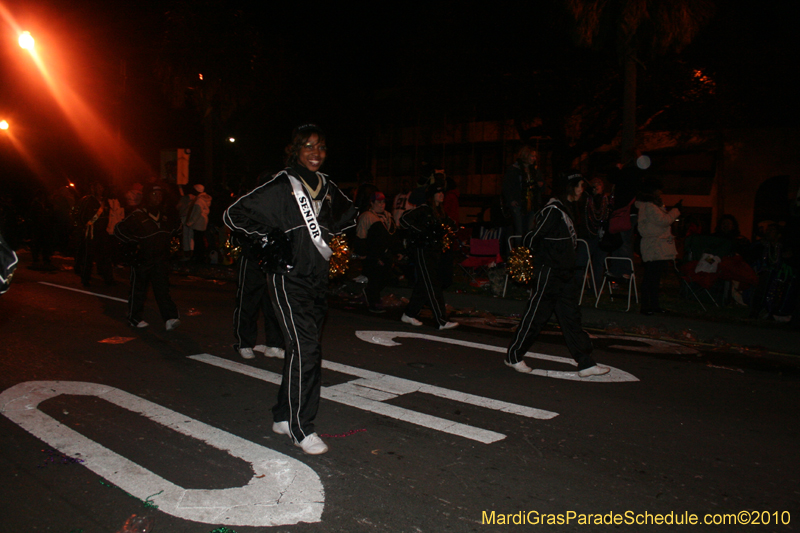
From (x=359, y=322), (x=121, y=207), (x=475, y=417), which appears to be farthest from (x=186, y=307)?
(x=475, y=417)

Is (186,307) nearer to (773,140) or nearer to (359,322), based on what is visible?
(359,322)

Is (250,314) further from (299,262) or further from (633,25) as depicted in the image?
(633,25)

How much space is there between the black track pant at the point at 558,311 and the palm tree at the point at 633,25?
857 centimetres

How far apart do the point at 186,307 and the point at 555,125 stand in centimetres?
1532

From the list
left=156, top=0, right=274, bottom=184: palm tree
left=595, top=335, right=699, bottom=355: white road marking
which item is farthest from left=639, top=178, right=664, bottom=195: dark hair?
left=156, top=0, right=274, bottom=184: palm tree

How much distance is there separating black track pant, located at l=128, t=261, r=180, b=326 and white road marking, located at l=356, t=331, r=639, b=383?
98.6 inches

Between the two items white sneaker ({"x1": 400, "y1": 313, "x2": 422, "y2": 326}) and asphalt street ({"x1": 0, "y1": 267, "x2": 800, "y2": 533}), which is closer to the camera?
asphalt street ({"x1": 0, "y1": 267, "x2": 800, "y2": 533})

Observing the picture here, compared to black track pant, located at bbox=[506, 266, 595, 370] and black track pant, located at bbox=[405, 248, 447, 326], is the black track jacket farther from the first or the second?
black track pant, located at bbox=[405, 248, 447, 326]

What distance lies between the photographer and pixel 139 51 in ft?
81.8

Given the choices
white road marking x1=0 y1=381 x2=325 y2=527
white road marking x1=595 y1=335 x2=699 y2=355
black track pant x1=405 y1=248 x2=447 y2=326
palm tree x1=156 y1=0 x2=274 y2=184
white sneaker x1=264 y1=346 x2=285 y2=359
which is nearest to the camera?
white road marking x1=0 y1=381 x2=325 y2=527

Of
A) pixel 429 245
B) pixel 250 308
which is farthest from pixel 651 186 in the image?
pixel 250 308

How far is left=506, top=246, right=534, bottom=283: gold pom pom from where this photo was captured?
25.5 ft

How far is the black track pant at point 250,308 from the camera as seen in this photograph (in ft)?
22.3

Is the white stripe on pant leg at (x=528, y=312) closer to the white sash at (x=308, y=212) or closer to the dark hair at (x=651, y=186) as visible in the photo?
the white sash at (x=308, y=212)
